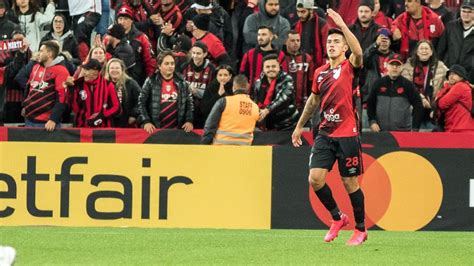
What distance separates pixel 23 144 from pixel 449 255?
6.11m

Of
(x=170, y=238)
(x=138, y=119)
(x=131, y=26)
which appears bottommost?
(x=170, y=238)

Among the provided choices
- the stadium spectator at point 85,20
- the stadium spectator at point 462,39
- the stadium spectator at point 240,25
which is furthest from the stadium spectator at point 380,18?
the stadium spectator at point 85,20

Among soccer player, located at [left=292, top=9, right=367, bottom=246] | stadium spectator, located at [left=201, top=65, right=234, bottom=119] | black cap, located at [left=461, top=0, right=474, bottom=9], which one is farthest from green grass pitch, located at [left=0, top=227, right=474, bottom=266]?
black cap, located at [left=461, top=0, right=474, bottom=9]

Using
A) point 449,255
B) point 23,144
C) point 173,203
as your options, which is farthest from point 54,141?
point 449,255

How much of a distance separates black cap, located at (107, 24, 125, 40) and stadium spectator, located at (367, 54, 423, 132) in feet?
12.4

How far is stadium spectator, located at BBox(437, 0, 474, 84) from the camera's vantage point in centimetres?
1761

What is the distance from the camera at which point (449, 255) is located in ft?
38.4

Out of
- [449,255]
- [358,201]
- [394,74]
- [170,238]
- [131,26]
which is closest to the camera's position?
[449,255]

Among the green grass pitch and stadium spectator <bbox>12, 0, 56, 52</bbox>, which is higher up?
stadium spectator <bbox>12, 0, 56, 52</bbox>

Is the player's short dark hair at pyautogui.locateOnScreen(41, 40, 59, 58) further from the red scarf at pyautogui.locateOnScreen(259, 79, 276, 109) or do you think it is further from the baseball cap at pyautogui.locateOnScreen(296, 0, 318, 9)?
the baseball cap at pyautogui.locateOnScreen(296, 0, 318, 9)

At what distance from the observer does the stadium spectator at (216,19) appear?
18469 mm

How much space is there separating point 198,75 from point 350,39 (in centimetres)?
564

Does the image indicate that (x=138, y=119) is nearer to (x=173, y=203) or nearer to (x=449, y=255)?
(x=173, y=203)

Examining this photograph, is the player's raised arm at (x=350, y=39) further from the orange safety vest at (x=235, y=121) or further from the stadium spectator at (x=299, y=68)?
the stadium spectator at (x=299, y=68)
